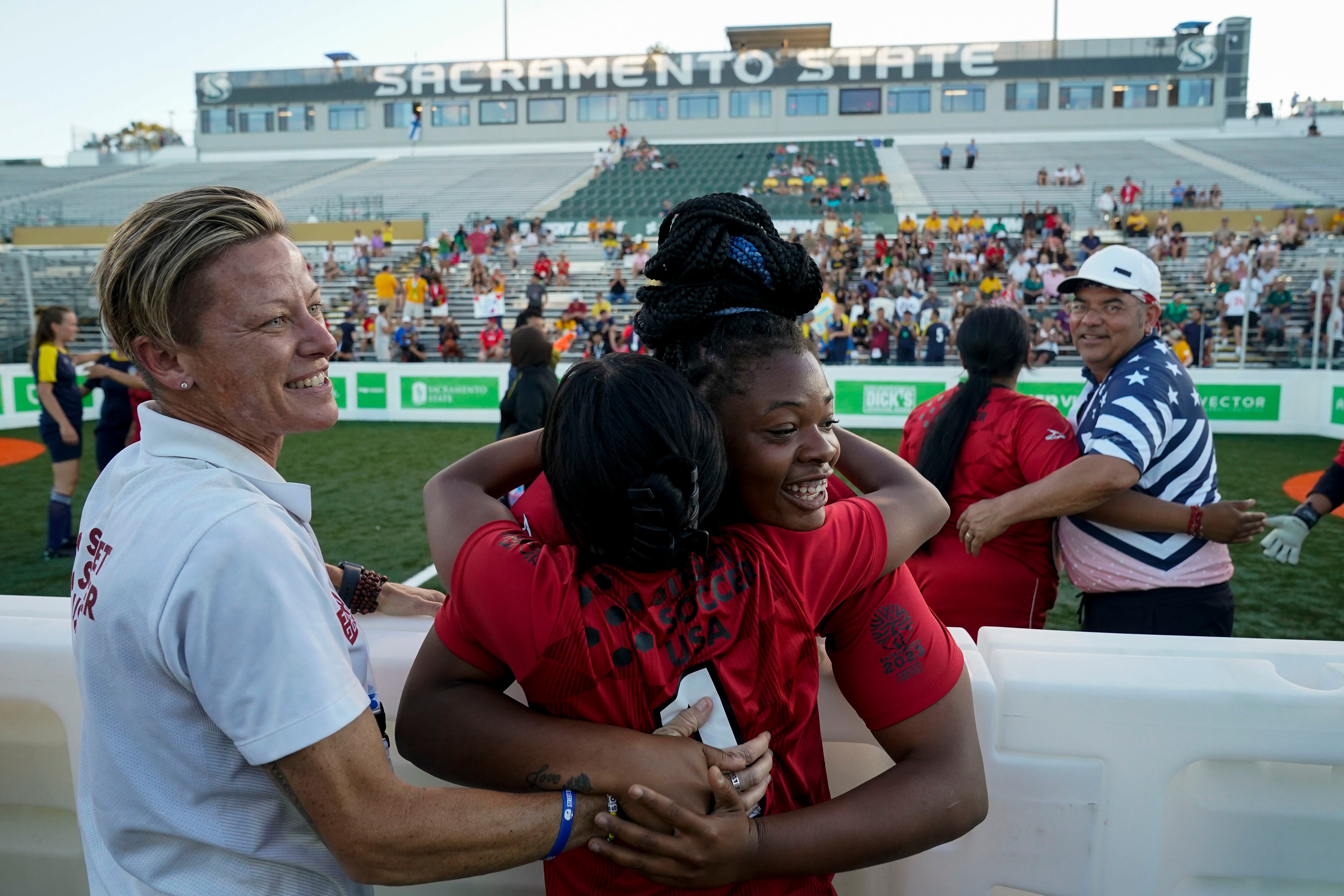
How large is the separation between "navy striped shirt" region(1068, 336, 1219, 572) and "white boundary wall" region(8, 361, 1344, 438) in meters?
9.45

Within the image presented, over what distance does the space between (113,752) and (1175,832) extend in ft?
6.00

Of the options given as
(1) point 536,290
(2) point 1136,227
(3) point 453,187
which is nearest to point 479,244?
(1) point 536,290

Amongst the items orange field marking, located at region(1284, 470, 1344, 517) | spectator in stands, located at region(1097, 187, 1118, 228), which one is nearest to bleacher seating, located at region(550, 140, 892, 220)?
spectator in stands, located at region(1097, 187, 1118, 228)

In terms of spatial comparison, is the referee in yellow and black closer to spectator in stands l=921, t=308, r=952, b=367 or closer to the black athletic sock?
the black athletic sock

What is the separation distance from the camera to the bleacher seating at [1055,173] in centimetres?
3033

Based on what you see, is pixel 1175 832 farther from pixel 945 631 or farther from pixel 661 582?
pixel 661 582

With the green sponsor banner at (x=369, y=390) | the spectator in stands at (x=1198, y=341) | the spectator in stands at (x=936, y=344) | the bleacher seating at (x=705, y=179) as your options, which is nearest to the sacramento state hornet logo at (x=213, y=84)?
the bleacher seating at (x=705, y=179)

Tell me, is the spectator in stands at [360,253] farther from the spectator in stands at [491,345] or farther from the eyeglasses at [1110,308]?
the eyeglasses at [1110,308]

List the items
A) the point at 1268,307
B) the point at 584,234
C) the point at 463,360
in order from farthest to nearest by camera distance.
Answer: the point at 584,234 < the point at 463,360 < the point at 1268,307

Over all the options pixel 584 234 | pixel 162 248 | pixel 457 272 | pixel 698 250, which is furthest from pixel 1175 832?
pixel 584 234

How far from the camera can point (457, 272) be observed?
25.4m

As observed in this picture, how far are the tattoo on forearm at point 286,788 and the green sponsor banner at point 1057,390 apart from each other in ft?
42.6

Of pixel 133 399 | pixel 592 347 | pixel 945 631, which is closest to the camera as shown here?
pixel 945 631

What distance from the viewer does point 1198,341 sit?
51.3ft
